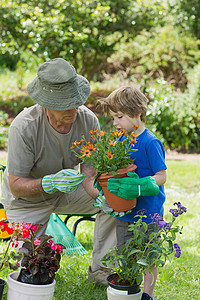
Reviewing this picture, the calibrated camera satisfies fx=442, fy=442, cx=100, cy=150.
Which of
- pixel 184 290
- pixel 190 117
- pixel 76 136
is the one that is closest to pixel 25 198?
pixel 76 136

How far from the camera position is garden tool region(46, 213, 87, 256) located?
3338 mm

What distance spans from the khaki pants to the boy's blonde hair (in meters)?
0.73

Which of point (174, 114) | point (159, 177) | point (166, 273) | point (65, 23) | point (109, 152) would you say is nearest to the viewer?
point (109, 152)

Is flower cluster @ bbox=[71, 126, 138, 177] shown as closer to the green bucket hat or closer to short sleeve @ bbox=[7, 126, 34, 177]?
the green bucket hat

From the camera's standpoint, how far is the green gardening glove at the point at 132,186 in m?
2.20

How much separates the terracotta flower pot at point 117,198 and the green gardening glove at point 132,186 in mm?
25

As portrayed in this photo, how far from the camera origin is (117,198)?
7.47 feet

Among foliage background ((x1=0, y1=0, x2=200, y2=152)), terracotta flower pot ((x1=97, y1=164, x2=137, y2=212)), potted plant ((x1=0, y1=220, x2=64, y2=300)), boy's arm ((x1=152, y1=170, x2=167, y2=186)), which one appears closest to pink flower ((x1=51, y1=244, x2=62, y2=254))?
potted plant ((x1=0, y1=220, x2=64, y2=300))

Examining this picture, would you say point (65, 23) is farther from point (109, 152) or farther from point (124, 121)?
point (109, 152)

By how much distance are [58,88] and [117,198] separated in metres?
0.71

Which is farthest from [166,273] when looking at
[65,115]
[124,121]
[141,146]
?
[65,115]

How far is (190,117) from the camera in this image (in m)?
7.46

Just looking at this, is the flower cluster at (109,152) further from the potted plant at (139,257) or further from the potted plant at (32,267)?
the potted plant at (32,267)

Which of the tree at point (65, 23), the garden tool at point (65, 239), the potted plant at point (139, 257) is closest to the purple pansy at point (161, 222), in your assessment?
the potted plant at point (139, 257)
